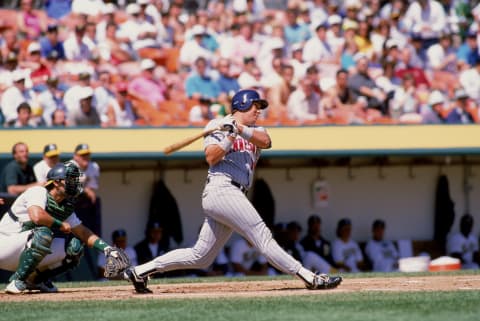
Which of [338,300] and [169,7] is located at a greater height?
[169,7]

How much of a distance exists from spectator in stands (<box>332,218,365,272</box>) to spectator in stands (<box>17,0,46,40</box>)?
15.4ft

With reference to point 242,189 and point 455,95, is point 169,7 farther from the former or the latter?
point 242,189

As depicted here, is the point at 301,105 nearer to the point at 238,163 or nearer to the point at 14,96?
the point at 14,96

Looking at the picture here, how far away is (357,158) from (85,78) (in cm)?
394

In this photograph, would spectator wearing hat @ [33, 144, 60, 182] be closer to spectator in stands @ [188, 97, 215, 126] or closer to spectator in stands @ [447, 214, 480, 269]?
spectator in stands @ [188, 97, 215, 126]

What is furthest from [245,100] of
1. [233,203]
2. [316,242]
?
[316,242]

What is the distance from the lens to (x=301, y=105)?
47.6 ft

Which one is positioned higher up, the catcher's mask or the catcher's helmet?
the catcher's helmet

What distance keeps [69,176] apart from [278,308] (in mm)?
2153

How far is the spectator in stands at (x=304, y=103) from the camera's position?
14445mm

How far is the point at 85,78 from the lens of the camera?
13586mm

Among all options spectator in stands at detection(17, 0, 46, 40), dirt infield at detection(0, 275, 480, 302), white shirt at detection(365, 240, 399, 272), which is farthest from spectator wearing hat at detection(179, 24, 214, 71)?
dirt infield at detection(0, 275, 480, 302)

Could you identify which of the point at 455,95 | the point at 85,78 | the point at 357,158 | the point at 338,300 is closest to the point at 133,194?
the point at 85,78

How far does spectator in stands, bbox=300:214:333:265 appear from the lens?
14406 mm
